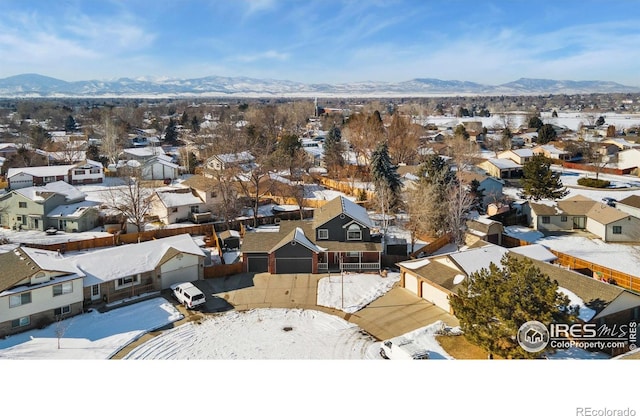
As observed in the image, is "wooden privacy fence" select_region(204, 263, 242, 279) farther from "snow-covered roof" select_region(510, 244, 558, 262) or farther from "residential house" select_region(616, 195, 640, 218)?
"residential house" select_region(616, 195, 640, 218)

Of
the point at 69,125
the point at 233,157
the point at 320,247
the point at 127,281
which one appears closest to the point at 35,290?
the point at 127,281

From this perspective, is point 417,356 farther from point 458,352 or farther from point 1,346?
point 1,346

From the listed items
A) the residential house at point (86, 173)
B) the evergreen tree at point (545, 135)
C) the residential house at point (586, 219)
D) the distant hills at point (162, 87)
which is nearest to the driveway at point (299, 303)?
the distant hills at point (162, 87)

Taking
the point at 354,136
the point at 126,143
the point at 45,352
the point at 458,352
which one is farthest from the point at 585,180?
the point at 126,143

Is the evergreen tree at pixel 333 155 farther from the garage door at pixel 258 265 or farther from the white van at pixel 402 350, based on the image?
the white van at pixel 402 350

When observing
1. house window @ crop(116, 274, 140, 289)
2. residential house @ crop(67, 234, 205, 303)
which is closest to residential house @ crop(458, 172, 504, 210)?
residential house @ crop(67, 234, 205, 303)

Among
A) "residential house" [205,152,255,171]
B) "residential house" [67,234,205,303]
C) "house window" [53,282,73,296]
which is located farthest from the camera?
"residential house" [205,152,255,171]

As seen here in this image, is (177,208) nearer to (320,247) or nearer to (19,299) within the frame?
(320,247)
